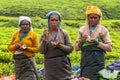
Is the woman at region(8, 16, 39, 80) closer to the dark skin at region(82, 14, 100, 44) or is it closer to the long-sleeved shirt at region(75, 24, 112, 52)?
the long-sleeved shirt at region(75, 24, 112, 52)

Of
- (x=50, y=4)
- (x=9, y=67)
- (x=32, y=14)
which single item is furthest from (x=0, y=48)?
(x=50, y=4)

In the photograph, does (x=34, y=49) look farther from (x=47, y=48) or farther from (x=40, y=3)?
(x=40, y=3)

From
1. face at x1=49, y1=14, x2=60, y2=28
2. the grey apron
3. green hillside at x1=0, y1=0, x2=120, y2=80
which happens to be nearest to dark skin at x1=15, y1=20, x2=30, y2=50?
face at x1=49, y1=14, x2=60, y2=28

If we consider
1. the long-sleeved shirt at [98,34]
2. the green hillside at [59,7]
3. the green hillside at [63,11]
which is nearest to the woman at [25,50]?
the long-sleeved shirt at [98,34]

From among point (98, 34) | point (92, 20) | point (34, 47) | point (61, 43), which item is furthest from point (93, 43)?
point (34, 47)

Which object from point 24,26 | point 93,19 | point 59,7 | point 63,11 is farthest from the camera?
point 59,7

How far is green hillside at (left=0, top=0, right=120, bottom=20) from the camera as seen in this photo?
30.0 metres

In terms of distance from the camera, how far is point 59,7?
31.7 meters

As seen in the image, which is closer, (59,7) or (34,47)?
(34,47)

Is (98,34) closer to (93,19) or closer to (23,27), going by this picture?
(93,19)

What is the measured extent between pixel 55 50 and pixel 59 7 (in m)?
26.1

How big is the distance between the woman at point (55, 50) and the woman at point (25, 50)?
41 centimetres

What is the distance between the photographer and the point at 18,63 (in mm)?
6234

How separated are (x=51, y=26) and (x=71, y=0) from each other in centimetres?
3066
